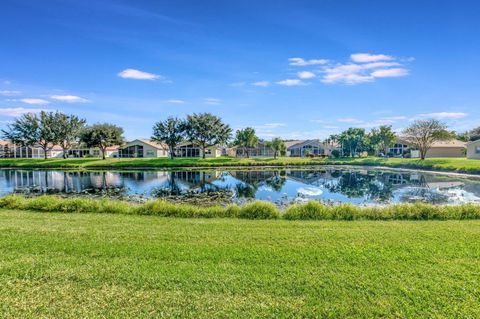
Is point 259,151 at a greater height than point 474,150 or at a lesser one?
greater

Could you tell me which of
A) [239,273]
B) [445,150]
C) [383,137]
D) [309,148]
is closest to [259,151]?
[309,148]

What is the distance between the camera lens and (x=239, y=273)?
4863 millimetres

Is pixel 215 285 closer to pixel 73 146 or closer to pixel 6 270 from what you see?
pixel 6 270

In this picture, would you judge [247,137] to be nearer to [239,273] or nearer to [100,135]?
[100,135]

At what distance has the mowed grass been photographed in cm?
394

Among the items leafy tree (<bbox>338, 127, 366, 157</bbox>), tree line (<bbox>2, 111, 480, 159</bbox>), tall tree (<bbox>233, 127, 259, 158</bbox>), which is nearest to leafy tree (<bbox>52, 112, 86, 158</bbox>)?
tree line (<bbox>2, 111, 480, 159</bbox>)

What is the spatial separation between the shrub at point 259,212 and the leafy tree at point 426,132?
47057 mm

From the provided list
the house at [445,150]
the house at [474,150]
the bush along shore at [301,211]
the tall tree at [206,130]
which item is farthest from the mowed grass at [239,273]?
the house at [445,150]

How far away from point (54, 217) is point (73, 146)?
70.6m

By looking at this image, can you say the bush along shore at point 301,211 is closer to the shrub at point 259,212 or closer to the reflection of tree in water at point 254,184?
the shrub at point 259,212

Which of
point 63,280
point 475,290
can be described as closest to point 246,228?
point 63,280

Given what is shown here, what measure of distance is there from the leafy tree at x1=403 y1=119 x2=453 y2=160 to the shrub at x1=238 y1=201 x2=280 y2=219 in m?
47.1

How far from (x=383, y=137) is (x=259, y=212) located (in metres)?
54.0

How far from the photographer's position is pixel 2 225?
25.5ft
